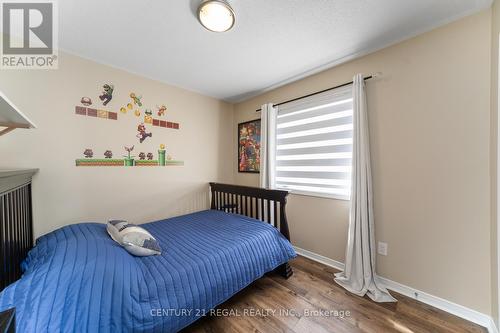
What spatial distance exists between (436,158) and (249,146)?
220 cm

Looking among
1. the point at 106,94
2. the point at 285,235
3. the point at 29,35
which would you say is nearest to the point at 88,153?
the point at 106,94

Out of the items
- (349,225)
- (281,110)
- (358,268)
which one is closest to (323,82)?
(281,110)

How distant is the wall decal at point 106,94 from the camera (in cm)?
209

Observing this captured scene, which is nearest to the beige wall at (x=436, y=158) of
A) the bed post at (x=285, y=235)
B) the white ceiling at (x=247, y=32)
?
the white ceiling at (x=247, y=32)

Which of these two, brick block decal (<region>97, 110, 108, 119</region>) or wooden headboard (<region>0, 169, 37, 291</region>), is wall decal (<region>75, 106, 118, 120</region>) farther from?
wooden headboard (<region>0, 169, 37, 291</region>)

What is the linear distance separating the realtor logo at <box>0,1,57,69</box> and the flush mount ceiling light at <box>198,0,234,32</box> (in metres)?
1.05

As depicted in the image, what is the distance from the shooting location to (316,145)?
7.51ft

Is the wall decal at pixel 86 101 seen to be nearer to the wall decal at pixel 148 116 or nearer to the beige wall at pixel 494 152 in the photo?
the wall decal at pixel 148 116

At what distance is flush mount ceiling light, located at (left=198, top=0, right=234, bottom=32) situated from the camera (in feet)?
4.22

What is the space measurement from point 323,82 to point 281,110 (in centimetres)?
62

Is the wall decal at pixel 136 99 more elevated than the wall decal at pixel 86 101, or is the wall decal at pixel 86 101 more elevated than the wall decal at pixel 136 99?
the wall decal at pixel 136 99

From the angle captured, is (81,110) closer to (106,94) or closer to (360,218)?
(106,94)

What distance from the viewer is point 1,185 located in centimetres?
99

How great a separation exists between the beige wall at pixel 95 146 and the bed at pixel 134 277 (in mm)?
613
